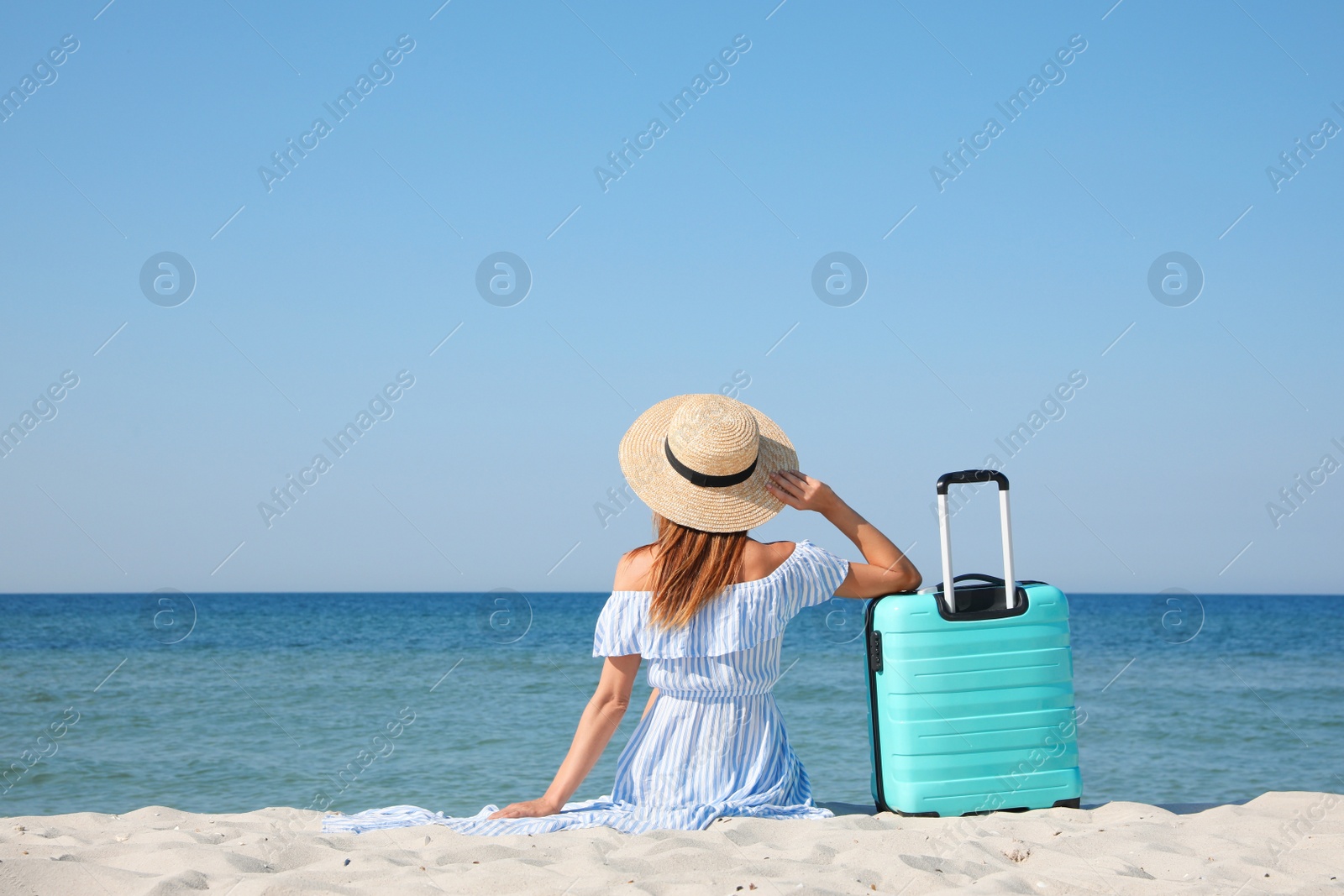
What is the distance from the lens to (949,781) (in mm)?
Result: 3334

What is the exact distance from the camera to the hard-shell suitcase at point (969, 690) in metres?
3.27

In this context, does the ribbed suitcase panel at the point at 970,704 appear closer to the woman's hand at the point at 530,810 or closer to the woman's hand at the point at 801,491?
the woman's hand at the point at 801,491

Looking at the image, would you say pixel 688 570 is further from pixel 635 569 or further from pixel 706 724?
pixel 706 724

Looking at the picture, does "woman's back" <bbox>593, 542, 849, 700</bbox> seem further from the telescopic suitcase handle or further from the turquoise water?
the turquoise water

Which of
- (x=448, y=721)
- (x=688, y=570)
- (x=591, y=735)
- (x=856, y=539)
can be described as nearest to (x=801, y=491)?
(x=856, y=539)

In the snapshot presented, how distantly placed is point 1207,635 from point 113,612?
3639 centimetres

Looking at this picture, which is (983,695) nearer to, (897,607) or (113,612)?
(897,607)

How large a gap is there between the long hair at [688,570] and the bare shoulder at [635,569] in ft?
0.18

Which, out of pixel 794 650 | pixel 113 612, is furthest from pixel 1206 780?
pixel 113 612

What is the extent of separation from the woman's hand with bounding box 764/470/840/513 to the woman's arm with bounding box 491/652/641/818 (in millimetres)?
708

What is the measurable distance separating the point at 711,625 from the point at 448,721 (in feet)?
21.6

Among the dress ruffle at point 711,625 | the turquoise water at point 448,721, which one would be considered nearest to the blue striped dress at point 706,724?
the dress ruffle at point 711,625

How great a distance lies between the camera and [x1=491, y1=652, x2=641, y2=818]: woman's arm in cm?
317

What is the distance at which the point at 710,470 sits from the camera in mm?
3100
